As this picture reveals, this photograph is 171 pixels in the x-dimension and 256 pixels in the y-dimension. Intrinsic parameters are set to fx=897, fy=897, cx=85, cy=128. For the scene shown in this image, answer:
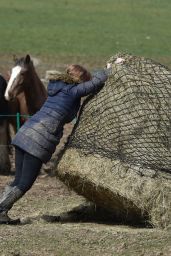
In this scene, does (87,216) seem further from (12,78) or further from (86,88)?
(12,78)

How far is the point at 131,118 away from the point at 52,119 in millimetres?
731

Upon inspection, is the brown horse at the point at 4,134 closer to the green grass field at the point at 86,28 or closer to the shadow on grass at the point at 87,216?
the shadow on grass at the point at 87,216

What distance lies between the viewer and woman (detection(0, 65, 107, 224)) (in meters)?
8.09

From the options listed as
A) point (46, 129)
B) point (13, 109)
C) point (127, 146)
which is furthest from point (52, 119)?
point (13, 109)

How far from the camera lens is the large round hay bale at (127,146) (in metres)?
7.79

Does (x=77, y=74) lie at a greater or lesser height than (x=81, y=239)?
greater

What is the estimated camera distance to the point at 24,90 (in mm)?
12359

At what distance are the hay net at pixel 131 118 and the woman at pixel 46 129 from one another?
20 cm

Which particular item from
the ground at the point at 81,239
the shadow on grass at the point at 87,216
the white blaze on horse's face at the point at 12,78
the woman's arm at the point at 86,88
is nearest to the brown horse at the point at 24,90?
the white blaze on horse's face at the point at 12,78

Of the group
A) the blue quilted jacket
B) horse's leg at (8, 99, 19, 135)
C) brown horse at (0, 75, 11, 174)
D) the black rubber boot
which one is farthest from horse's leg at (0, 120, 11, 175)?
the blue quilted jacket

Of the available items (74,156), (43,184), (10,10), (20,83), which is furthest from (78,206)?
(10,10)

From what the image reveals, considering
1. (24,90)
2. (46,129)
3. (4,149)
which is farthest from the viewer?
(4,149)

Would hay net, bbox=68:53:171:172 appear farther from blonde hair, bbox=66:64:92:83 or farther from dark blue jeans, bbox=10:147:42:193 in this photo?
dark blue jeans, bbox=10:147:42:193

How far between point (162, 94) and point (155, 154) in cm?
64
